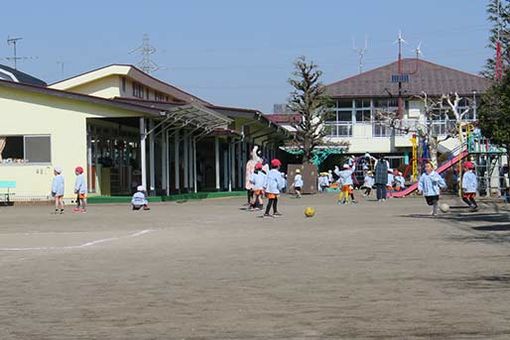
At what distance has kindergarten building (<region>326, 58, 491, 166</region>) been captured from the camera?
6162cm

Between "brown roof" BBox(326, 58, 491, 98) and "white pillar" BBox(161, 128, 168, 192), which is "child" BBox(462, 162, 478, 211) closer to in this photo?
Result: "white pillar" BBox(161, 128, 168, 192)

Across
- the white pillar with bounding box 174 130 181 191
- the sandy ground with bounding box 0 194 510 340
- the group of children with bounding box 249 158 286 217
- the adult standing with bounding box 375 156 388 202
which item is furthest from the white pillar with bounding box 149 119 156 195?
the sandy ground with bounding box 0 194 510 340

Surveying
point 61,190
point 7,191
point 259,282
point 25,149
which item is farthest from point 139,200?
point 259,282

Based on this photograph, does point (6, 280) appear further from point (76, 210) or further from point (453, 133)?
point (453, 133)

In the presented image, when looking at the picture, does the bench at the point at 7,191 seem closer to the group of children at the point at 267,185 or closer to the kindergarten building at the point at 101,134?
the kindergarten building at the point at 101,134

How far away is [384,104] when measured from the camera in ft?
208

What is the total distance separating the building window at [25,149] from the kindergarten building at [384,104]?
3302cm

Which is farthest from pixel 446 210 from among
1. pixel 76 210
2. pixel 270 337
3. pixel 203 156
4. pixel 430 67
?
pixel 430 67

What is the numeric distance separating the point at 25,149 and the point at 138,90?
13.6 metres

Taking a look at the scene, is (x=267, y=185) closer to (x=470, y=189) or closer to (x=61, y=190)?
(x=470, y=189)

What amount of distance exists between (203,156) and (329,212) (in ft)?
77.4

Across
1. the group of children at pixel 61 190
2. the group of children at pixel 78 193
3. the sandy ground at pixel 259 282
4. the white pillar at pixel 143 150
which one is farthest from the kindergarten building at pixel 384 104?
the sandy ground at pixel 259 282

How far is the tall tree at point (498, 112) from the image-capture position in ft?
57.0

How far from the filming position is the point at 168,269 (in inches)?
424
